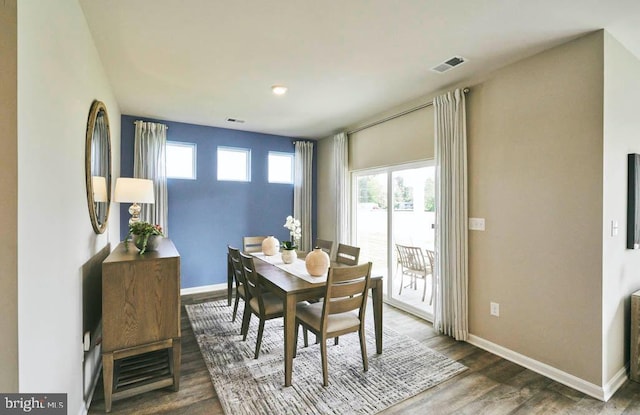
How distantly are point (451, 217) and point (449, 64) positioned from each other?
149cm

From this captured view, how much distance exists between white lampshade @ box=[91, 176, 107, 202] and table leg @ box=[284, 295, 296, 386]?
168 cm

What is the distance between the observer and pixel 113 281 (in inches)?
78.6

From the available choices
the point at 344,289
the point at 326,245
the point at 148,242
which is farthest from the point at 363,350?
the point at 148,242

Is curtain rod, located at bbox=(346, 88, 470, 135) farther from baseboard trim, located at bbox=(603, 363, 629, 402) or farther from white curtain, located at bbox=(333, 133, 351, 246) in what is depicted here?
baseboard trim, located at bbox=(603, 363, 629, 402)

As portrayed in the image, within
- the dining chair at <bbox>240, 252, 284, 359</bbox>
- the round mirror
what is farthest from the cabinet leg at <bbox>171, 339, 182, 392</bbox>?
the round mirror

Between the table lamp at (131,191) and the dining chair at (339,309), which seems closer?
the dining chair at (339,309)

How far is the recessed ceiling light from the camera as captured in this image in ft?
10.6

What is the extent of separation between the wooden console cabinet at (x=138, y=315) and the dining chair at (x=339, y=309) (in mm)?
1008

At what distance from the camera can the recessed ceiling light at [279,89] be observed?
10.6 feet

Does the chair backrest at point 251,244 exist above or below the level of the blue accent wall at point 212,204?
below

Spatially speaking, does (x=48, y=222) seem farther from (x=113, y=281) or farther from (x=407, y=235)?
(x=407, y=235)

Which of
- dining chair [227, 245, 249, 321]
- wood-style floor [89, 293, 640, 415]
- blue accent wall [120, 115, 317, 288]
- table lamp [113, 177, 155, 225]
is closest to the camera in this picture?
wood-style floor [89, 293, 640, 415]

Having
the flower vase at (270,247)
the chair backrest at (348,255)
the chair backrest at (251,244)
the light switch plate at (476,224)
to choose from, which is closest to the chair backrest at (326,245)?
the chair backrest at (348,255)

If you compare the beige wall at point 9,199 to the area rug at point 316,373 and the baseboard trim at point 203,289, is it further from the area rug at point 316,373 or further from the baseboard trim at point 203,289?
the baseboard trim at point 203,289
